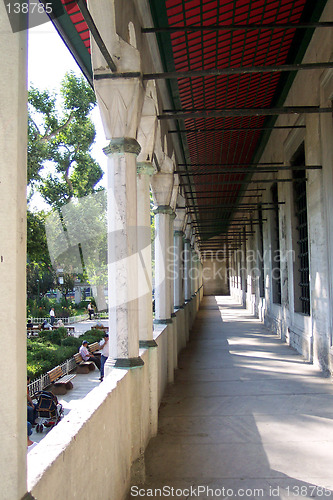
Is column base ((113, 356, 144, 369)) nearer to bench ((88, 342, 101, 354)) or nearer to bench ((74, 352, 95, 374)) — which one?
bench ((74, 352, 95, 374))

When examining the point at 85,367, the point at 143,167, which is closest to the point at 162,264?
the point at 143,167

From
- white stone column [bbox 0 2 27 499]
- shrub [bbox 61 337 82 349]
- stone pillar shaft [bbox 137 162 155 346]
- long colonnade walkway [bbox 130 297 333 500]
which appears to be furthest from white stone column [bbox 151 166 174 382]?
shrub [bbox 61 337 82 349]

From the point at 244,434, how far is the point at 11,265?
4606mm

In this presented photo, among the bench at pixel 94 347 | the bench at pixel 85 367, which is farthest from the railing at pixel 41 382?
the bench at pixel 94 347

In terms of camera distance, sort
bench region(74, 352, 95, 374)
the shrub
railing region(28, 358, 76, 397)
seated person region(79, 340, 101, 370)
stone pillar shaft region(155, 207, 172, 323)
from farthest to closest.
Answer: the shrub, seated person region(79, 340, 101, 370), bench region(74, 352, 95, 374), railing region(28, 358, 76, 397), stone pillar shaft region(155, 207, 172, 323)

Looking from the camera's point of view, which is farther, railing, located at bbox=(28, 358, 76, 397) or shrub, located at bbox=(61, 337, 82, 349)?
shrub, located at bbox=(61, 337, 82, 349)

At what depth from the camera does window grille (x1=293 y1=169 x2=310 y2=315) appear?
35.5ft

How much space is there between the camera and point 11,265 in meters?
1.92

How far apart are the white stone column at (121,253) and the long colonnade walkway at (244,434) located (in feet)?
4.11

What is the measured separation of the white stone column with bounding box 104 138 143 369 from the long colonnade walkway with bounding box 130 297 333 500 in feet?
4.11

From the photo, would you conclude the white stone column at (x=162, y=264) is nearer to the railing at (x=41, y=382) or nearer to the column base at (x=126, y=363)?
the column base at (x=126, y=363)

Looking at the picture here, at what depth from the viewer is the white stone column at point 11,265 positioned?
1.89 metres

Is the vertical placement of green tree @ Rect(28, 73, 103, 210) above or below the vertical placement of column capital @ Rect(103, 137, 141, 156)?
above

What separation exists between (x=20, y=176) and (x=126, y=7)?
3629 millimetres
